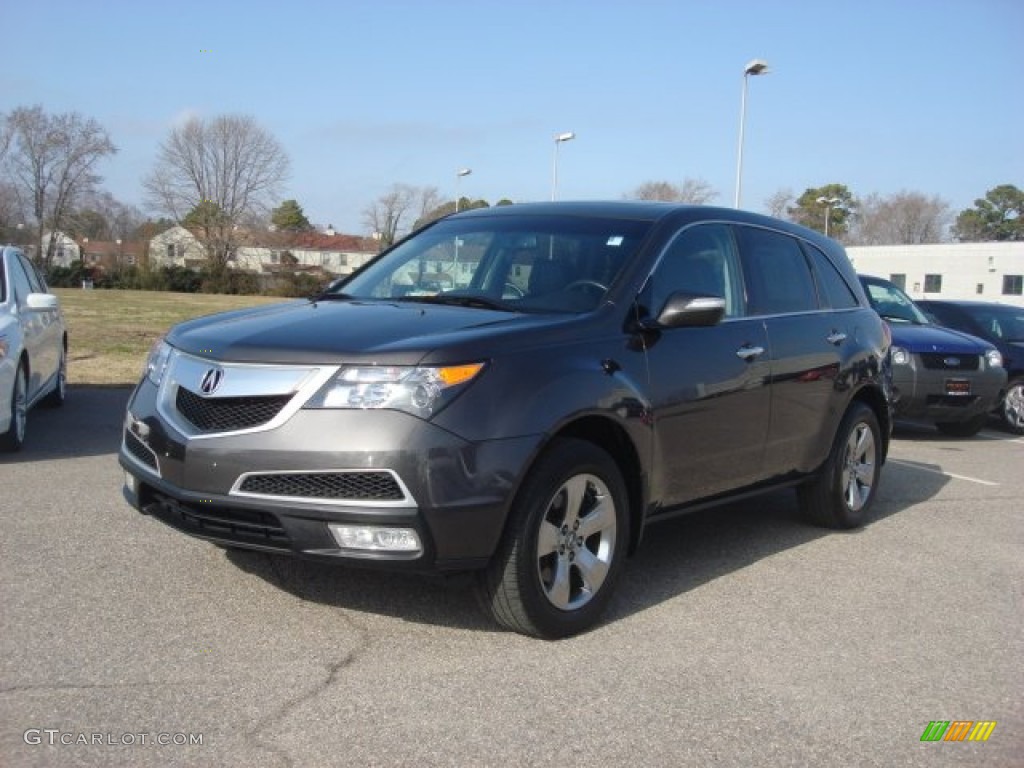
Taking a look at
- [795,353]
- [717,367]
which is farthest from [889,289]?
[717,367]

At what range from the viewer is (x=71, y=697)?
3.35 meters

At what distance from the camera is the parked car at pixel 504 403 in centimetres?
367

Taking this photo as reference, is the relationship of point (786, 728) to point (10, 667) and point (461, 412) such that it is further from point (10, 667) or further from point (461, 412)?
point (10, 667)

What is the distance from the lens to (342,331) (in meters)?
4.01

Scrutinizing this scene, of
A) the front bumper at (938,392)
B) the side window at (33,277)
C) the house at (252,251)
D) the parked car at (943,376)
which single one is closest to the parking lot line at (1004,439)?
the parked car at (943,376)

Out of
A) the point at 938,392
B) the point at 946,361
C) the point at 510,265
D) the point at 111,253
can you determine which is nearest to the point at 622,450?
the point at 510,265

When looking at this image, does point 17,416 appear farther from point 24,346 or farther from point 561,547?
point 561,547

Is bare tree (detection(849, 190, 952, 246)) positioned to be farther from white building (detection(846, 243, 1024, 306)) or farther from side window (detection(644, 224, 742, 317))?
side window (detection(644, 224, 742, 317))

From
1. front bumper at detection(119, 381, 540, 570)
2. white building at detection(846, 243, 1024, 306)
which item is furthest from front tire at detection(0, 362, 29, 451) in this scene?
white building at detection(846, 243, 1024, 306)

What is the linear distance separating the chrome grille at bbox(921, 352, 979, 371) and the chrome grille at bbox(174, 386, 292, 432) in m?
9.02

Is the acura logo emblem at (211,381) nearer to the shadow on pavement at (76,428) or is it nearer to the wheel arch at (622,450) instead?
the wheel arch at (622,450)

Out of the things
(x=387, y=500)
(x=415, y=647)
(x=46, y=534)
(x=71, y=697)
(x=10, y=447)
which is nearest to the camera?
(x=71, y=697)

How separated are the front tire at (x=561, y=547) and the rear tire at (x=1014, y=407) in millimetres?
10066

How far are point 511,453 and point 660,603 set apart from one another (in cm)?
139
